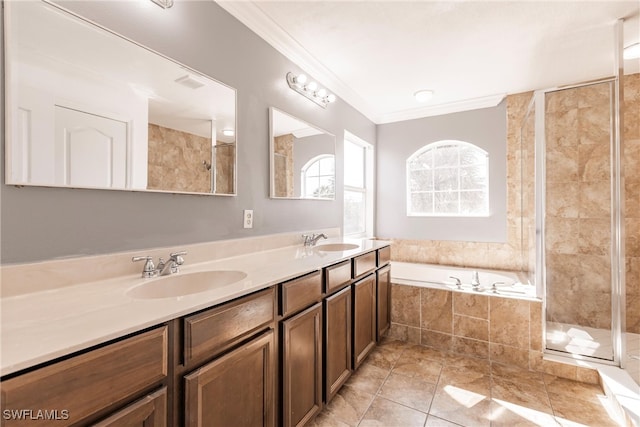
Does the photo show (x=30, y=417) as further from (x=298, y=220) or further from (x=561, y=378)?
(x=561, y=378)

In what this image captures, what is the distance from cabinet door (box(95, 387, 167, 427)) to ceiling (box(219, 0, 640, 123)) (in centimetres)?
194

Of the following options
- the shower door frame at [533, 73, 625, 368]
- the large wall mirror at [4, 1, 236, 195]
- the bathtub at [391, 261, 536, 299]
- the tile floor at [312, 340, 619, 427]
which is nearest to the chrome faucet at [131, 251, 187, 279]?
the large wall mirror at [4, 1, 236, 195]

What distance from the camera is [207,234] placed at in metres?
1.57

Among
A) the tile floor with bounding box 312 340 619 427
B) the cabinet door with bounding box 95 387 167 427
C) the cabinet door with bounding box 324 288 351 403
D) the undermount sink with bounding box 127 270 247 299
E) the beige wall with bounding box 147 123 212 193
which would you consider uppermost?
the beige wall with bounding box 147 123 212 193

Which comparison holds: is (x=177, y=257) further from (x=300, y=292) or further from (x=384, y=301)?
(x=384, y=301)

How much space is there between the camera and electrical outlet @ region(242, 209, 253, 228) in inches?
70.9

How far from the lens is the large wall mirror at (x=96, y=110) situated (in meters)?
0.96

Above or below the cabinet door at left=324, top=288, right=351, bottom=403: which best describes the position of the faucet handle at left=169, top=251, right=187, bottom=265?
above

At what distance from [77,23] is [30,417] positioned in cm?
128

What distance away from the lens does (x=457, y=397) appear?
179 centimetres

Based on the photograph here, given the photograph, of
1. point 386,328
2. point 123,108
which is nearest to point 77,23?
point 123,108

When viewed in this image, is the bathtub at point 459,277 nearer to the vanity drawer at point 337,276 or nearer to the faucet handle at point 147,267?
the vanity drawer at point 337,276

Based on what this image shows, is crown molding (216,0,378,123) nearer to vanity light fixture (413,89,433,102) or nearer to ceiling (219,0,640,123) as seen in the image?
ceiling (219,0,640,123)

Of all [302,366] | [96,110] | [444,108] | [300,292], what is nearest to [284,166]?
[300,292]
